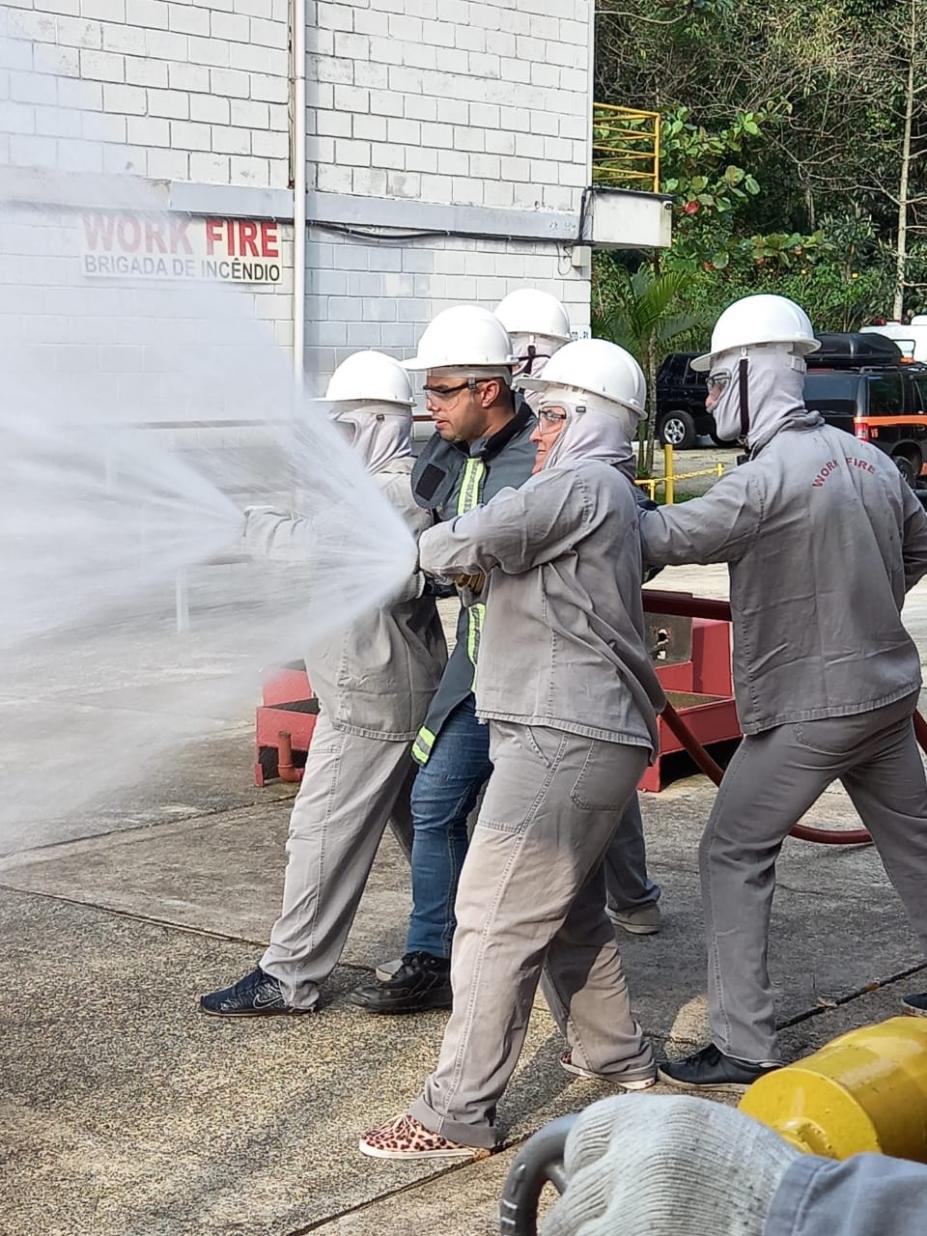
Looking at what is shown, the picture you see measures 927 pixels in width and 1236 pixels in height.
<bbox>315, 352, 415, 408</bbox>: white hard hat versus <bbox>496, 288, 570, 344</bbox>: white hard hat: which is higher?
<bbox>496, 288, 570, 344</bbox>: white hard hat

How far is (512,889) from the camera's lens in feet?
12.9

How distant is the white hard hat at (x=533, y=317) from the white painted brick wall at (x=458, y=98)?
8.28 metres

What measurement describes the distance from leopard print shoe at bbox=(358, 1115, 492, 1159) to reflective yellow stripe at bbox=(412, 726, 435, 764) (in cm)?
103

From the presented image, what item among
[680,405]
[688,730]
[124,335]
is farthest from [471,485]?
[680,405]

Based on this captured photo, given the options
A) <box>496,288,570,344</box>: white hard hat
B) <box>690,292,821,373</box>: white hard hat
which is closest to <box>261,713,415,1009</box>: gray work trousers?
<box>690,292,821,373</box>: white hard hat

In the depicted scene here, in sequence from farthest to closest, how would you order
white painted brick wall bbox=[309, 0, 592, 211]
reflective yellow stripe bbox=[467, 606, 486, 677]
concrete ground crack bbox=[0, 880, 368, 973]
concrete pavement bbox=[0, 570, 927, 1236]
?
1. white painted brick wall bbox=[309, 0, 592, 211]
2. concrete ground crack bbox=[0, 880, 368, 973]
3. reflective yellow stripe bbox=[467, 606, 486, 677]
4. concrete pavement bbox=[0, 570, 927, 1236]

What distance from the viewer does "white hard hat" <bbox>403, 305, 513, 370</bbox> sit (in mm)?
4473

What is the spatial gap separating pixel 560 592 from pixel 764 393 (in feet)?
2.86

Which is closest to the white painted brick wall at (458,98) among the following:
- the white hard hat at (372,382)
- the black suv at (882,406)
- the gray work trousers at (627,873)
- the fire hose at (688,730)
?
the black suv at (882,406)

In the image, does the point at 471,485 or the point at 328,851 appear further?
the point at 328,851

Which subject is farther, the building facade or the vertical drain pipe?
the vertical drain pipe

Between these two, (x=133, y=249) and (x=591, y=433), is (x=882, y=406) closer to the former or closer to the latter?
(x=591, y=433)

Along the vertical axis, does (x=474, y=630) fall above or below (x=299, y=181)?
below

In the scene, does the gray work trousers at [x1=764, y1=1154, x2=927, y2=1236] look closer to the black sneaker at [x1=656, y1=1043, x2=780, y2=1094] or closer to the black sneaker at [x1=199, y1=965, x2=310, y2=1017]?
the black sneaker at [x1=656, y1=1043, x2=780, y2=1094]
